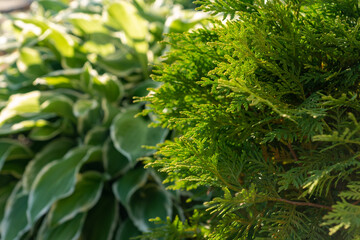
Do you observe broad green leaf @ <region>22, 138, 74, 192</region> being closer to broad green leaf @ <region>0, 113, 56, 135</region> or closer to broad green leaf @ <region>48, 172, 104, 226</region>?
broad green leaf @ <region>0, 113, 56, 135</region>

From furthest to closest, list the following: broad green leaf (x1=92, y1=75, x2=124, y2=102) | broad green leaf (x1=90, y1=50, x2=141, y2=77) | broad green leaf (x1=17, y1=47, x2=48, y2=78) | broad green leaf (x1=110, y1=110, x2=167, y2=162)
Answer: broad green leaf (x1=17, y1=47, x2=48, y2=78) → broad green leaf (x1=90, y1=50, x2=141, y2=77) → broad green leaf (x1=92, y1=75, x2=124, y2=102) → broad green leaf (x1=110, y1=110, x2=167, y2=162)

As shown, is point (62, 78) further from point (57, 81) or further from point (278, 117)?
point (278, 117)

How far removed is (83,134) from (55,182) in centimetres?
53

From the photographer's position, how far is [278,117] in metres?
0.98

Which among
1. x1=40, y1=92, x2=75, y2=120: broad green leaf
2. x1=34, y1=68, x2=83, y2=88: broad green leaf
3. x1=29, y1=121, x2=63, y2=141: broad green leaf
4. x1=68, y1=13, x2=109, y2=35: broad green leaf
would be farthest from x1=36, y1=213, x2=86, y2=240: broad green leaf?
x1=68, y1=13, x2=109, y2=35: broad green leaf

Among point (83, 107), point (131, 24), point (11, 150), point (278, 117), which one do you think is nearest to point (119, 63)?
point (131, 24)

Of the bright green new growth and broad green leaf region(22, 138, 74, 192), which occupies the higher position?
the bright green new growth

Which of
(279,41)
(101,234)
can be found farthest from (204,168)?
(101,234)

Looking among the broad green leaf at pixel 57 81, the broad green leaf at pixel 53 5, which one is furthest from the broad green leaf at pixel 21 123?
the broad green leaf at pixel 53 5

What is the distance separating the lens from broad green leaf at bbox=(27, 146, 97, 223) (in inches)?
88.1

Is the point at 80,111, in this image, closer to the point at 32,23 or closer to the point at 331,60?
the point at 32,23

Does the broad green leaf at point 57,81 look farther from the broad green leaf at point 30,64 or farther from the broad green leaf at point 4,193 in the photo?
the broad green leaf at point 4,193

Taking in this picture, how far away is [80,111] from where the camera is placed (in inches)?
96.1

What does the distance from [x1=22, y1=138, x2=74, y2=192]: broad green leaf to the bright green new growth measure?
180 centimetres
